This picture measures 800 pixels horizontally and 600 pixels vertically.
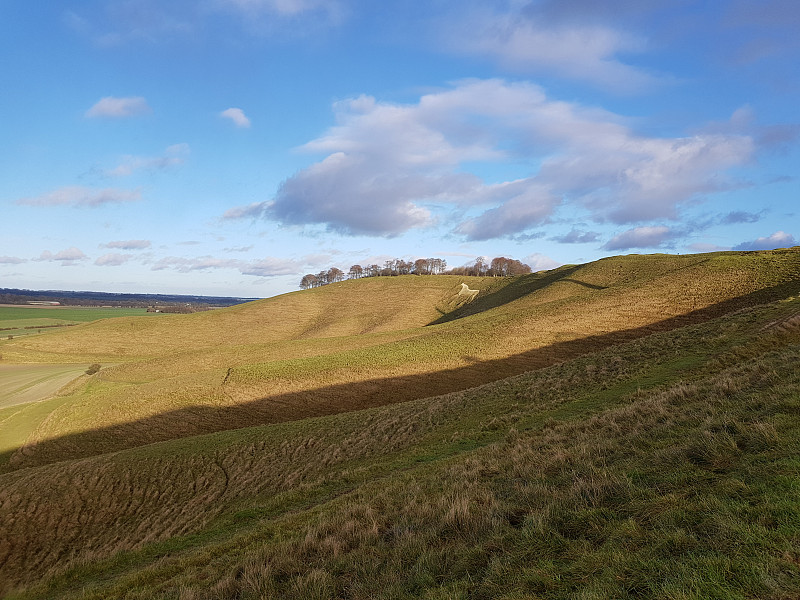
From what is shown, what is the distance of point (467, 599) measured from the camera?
17.0 ft

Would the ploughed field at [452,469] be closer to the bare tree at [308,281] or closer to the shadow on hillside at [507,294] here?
the shadow on hillside at [507,294]

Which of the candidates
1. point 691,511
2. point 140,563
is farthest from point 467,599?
point 140,563

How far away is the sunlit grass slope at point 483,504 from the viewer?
518 centimetres

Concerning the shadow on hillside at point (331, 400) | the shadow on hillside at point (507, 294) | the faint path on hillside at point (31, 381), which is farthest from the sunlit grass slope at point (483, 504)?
the shadow on hillside at point (507, 294)

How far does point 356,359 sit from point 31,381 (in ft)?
143

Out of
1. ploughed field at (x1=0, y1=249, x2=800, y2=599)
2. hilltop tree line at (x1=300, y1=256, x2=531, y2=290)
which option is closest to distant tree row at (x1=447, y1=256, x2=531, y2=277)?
hilltop tree line at (x1=300, y1=256, x2=531, y2=290)

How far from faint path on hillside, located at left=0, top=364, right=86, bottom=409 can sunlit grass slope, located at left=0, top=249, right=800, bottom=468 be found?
436cm

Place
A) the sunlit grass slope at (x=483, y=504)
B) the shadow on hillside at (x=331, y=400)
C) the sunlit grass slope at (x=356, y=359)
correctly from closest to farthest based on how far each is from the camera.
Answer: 1. the sunlit grass slope at (x=483, y=504)
2. the shadow on hillside at (x=331, y=400)
3. the sunlit grass slope at (x=356, y=359)

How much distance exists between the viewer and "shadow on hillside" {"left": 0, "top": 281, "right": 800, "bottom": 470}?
3005cm

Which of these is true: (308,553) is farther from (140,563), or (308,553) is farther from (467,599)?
(140,563)

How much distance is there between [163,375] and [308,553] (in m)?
50.9

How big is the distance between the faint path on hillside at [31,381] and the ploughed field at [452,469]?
2966 mm

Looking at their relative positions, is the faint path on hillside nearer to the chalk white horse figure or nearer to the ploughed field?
the ploughed field

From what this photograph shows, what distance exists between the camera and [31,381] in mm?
52094
